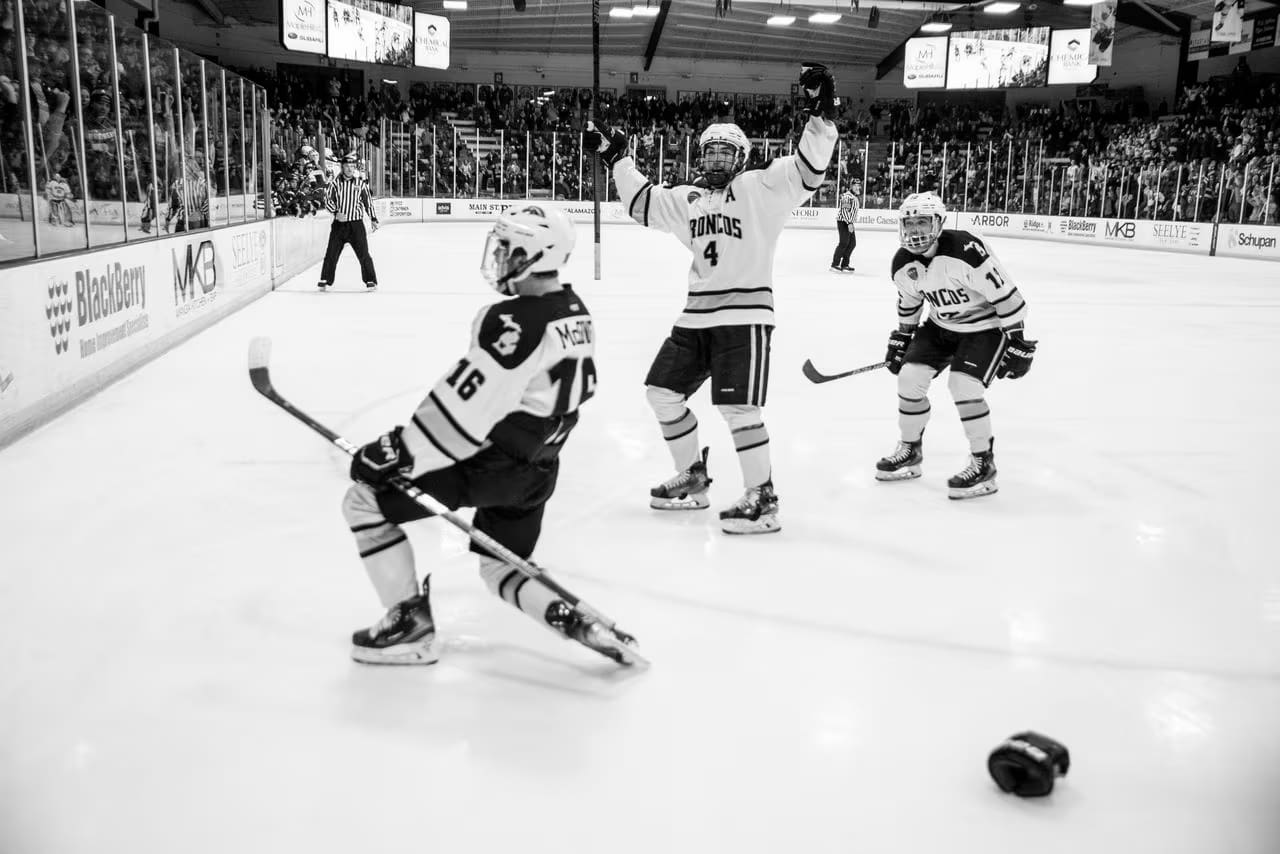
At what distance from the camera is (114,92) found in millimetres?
7121

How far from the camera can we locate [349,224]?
39.2ft

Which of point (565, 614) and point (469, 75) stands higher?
point (469, 75)

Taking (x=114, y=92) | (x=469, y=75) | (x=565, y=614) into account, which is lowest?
(x=565, y=614)

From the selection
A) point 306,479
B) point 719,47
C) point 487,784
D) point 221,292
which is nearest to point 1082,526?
point 487,784

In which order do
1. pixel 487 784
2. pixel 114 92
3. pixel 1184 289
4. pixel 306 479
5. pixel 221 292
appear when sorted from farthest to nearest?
pixel 1184 289
pixel 221 292
pixel 114 92
pixel 306 479
pixel 487 784

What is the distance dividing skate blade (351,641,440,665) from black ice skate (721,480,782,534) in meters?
1.53

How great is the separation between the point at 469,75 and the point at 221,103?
78.8 ft

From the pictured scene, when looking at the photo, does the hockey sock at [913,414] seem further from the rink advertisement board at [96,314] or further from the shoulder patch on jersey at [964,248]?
the rink advertisement board at [96,314]

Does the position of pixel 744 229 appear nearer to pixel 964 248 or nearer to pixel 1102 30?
pixel 964 248

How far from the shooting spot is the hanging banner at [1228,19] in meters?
20.4

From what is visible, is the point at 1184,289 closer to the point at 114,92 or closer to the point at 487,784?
the point at 114,92

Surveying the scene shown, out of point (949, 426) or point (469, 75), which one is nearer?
point (949, 426)

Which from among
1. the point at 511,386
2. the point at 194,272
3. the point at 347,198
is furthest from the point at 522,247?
the point at 347,198

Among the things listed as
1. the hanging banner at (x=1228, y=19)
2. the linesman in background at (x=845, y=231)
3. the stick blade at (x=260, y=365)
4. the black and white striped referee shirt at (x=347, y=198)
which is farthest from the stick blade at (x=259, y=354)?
the hanging banner at (x=1228, y=19)
